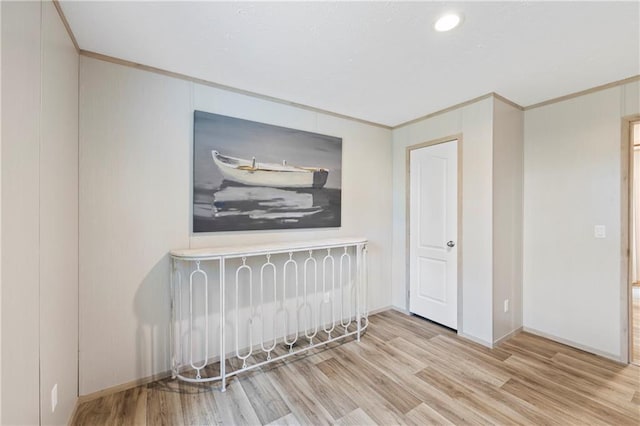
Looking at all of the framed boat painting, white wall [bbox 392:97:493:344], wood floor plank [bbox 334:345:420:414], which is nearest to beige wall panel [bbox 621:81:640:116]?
white wall [bbox 392:97:493:344]

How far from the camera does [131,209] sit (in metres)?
1.96

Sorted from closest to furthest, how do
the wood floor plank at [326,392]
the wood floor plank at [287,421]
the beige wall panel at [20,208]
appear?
the beige wall panel at [20,208], the wood floor plank at [287,421], the wood floor plank at [326,392]

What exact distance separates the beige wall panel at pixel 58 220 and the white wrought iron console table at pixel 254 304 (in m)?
0.57

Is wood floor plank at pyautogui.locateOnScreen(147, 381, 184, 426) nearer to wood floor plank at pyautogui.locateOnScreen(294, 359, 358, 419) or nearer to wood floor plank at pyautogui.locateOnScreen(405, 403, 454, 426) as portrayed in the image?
wood floor plank at pyautogui.locateOnScreen(294, 359, 358, 419)

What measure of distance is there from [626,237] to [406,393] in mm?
2270

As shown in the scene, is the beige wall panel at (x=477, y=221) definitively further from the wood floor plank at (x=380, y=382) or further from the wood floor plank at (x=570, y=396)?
the wood floor plank at (x=380, y=382)

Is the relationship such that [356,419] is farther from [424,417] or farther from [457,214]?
[457,214]

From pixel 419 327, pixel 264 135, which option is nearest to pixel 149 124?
pixel 264 135

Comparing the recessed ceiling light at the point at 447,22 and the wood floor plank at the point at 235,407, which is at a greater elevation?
the recessed ceiling light at the point at 447,22

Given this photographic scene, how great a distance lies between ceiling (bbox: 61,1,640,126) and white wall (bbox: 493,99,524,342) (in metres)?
0.36

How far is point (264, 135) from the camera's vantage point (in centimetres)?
250

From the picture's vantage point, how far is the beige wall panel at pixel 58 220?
1302mm

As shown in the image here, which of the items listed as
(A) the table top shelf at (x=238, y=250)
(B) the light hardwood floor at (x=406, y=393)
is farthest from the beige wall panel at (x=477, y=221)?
(A) the table top shelf at (x=238, y=250)

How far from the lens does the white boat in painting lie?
2305mm
